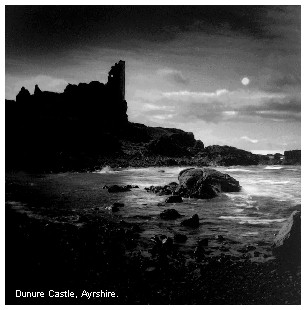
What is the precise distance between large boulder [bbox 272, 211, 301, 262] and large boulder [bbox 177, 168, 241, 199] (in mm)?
5991

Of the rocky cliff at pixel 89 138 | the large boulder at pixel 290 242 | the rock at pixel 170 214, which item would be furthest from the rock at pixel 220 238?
the rocky cliff at pixel 89 138

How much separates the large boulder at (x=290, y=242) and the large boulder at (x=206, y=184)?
236 inches

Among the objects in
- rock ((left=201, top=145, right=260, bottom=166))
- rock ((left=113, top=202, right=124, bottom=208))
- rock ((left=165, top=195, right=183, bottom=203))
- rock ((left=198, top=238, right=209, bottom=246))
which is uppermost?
rock ((left=201, top=145, right=260, bottom=166))

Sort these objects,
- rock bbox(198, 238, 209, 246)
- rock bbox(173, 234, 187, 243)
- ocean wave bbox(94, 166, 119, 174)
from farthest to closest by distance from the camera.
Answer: ocean wave bbox(94, 166, 119, 174)
rock bbox(173, 234, 187, 243)
rock bbox(198, 238, 209, 246)

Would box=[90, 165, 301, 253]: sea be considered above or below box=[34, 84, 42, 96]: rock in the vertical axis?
below

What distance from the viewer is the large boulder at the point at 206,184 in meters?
17.6

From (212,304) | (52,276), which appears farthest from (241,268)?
(52,276)

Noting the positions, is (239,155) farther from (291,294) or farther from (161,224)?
(291,294)

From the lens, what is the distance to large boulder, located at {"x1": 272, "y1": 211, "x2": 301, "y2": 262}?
10.7 metres

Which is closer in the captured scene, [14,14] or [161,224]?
[14,14]

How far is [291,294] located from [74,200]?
1036cm

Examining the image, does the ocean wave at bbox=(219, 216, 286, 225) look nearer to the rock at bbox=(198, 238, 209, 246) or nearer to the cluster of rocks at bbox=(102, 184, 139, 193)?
the rock at bbox=(198, 238, 209, 246)

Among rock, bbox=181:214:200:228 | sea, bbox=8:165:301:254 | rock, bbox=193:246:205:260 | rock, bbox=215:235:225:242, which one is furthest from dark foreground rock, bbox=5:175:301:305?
rock, bbox=181:214:200:228
